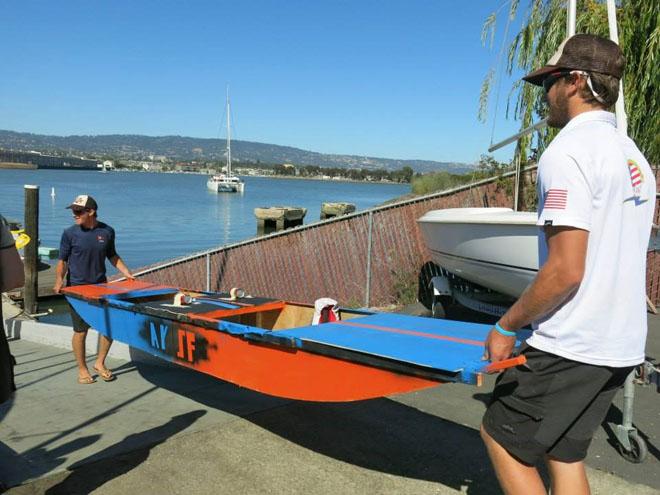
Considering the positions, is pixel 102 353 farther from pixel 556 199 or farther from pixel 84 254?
pixel 556 199

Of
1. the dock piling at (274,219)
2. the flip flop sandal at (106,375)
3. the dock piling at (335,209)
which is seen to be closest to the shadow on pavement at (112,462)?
the flip flop sandal at (106,375)

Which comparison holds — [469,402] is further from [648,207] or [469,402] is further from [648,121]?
[648,121]

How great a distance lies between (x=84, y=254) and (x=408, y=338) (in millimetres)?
3977

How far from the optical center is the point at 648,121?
7.92 m

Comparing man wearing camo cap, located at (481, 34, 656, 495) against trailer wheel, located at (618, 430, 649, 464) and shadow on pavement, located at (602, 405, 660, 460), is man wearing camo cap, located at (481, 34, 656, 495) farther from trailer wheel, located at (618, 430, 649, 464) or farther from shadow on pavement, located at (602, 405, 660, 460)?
shadow on pavement, located at (602, 405, 660, 460)

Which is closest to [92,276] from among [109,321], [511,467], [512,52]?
[109,321]

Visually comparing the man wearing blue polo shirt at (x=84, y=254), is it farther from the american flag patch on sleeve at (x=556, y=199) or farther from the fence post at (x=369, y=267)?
the fence post at (x=369, y=267)

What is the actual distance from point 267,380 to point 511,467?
6.53 feet

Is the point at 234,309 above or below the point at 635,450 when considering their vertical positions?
above

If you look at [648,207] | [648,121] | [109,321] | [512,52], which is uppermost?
[512,52]

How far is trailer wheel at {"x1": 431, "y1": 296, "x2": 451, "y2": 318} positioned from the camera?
8781 millimetres

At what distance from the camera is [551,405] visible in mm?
2109

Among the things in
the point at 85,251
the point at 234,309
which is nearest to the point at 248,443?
the point at 234,309

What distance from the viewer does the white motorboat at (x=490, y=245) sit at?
641 cm
